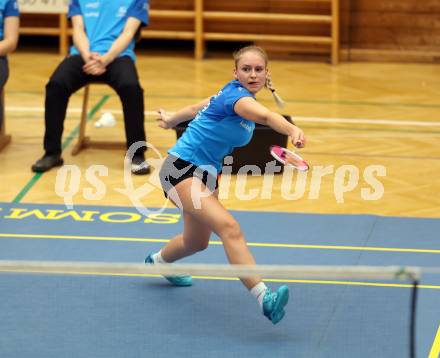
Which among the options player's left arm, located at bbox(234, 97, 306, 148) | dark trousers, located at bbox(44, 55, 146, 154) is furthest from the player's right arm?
player's left arm, located at bbox(234, 97, 306, 148)

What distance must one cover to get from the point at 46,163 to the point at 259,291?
11.6 feet

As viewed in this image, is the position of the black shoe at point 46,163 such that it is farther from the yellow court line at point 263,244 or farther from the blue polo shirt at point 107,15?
the yellow court line at point 263,244

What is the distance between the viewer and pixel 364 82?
37.2ft

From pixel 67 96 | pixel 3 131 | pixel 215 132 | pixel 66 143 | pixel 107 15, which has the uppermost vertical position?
pixel 107 15

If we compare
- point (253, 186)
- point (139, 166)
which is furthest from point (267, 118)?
point (139, 166)

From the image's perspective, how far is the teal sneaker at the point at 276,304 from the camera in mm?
5070

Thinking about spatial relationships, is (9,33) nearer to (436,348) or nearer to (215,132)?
(215,132)

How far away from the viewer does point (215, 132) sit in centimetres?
539

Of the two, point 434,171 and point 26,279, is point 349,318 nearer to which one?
→ point 26,279

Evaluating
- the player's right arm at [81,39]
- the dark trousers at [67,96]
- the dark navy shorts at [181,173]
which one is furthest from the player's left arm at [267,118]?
the player's right arm at [81,39]

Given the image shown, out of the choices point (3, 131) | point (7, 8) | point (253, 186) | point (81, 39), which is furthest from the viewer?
point (3, 131)

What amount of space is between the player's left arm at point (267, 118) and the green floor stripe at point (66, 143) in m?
2.90

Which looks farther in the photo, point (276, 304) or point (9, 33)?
point (9, 33)

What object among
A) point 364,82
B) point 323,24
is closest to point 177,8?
point 323,24
